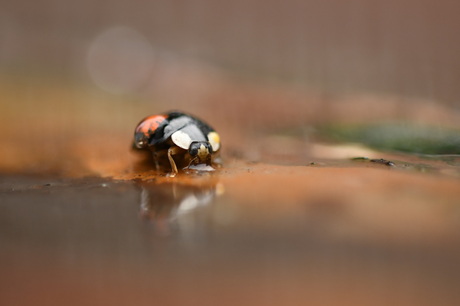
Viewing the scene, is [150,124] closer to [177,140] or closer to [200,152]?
[177,140]

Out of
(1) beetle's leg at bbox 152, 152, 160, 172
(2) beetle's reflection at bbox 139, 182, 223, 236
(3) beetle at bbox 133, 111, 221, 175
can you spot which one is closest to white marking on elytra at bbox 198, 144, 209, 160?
(3) beetle at bbox 133, 111, 221, 175

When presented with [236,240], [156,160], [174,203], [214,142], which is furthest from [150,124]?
[236,240]

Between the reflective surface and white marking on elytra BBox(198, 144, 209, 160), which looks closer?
the reflective surface

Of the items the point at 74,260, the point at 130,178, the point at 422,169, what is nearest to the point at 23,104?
the point at 130,178

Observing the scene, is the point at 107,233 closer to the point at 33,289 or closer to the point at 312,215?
the point at 33,289

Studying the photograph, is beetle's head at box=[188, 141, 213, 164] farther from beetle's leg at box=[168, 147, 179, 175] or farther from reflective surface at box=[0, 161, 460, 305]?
reflective surface at box=[0, 161, 460, 305]

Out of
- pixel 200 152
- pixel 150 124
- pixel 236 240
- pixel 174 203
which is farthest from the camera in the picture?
pixel 150 124
